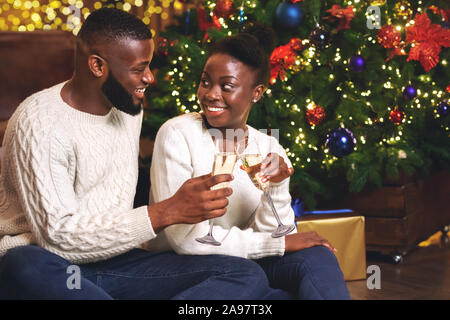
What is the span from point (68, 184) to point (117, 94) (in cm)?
32

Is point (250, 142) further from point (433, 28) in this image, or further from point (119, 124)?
point (433, 28)

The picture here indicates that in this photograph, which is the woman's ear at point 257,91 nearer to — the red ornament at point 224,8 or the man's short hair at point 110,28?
the man's short hair at point 110,28

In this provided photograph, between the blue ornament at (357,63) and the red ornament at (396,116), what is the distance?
0.32 m

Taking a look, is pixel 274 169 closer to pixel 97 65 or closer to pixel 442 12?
pixel 97 65

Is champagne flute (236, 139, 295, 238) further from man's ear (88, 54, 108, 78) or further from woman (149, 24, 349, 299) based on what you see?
man's ear (88, 54, 108, 78)

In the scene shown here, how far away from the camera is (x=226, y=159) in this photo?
144 cm

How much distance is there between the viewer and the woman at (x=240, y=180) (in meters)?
1.62

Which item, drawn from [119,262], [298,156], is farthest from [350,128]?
[119,262]

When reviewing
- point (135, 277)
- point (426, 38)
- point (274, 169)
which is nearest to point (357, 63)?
point (426, 38)

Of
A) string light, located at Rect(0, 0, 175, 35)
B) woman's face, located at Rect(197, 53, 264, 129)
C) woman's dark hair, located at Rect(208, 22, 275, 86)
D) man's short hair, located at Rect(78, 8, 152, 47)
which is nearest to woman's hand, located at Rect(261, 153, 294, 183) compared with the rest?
woman's face, located at Rect(197, 53, 264, 129)

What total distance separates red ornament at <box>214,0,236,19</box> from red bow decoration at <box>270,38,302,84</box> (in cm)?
28

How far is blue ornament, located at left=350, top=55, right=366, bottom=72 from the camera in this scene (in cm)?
249
